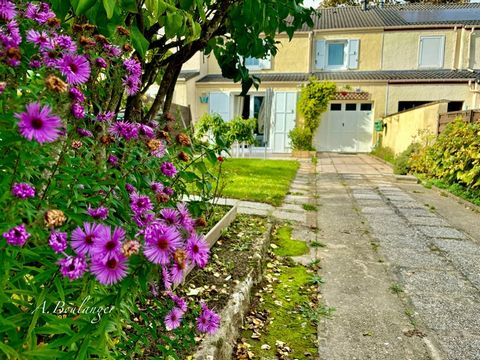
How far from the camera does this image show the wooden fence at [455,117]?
7296 mm

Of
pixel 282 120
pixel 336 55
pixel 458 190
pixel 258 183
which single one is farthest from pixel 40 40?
pixel 336 55

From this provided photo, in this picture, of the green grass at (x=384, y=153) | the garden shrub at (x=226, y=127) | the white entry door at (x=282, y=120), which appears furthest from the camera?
the white entry door at (x=282, y=120)

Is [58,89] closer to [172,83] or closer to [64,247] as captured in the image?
[64,247]

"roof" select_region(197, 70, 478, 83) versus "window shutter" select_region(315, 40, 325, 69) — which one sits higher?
"window shutter" select_region(315, 40, 325, 69)

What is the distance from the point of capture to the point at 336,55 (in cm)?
1723

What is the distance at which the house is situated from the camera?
622 inches

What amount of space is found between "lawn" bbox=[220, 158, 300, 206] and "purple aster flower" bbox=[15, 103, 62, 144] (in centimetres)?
316

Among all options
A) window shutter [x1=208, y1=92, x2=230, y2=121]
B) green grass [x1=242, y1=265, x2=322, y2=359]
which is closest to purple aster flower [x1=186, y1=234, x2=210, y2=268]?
green grass [x1=242, y1=265, x2=322, y2=359]

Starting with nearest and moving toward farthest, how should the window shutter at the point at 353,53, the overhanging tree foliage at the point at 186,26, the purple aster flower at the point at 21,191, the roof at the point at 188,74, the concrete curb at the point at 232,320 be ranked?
the purple aster flower at the point at 21,191 < the overhanging tree foliage at the point at 186,26 < the concrete curb at the point at 232,320 < the roof at the point at 188,74 < the window shutter at the point at 353,53

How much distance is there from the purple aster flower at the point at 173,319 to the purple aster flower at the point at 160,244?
492mm

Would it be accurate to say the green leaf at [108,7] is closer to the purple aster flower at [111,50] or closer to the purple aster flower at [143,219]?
the purple aster flower at [111,50]

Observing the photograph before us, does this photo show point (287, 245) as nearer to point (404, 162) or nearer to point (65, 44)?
point (65, 44)

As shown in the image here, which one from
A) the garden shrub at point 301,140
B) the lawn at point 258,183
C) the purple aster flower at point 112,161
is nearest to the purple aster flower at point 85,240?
the purple aster flower at point 112,161

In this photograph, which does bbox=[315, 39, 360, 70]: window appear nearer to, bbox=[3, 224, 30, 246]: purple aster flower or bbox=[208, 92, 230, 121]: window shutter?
bbox=[208, 92, 230, 121]: window shutter
